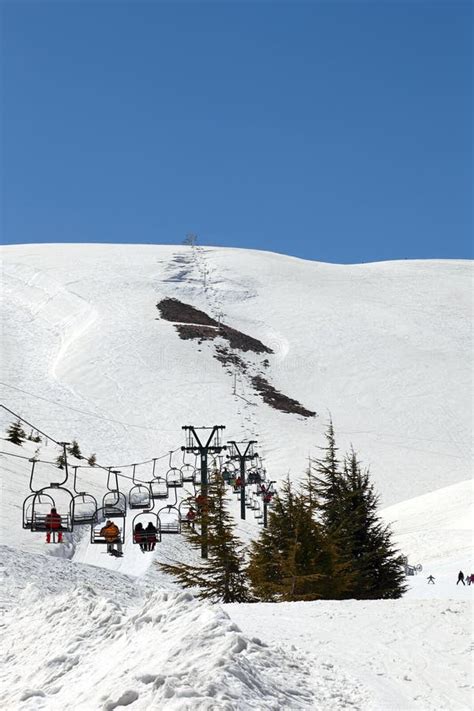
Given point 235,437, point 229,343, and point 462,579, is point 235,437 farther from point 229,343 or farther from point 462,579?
point 462,579

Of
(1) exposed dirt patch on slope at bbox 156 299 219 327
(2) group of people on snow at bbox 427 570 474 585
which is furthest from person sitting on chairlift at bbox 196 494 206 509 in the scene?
(1) exposed dirt patch on slope at bbox 156 299 219 327

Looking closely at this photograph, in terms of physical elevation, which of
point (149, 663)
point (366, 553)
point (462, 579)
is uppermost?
point (366, 553)

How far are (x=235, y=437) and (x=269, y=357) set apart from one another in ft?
83.6

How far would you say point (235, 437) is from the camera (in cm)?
7062

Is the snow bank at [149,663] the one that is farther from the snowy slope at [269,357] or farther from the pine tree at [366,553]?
the snowy slope at [269,357]

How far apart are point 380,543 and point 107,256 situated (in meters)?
112

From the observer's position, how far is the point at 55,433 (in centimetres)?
6694

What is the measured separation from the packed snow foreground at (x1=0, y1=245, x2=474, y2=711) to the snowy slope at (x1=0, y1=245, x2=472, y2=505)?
29 cm

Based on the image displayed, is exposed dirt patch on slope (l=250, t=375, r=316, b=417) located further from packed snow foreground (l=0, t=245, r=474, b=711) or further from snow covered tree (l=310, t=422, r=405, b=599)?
snow covered tree (l=310, t=422, r=405, b=599)

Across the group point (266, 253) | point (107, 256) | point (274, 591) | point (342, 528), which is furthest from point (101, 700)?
point (266, 253)

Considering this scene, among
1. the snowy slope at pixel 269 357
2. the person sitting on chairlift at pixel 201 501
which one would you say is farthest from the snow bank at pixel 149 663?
the snowy slope at pixel 269 357

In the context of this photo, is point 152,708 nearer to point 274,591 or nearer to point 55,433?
point 274,591

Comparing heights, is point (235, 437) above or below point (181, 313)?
below

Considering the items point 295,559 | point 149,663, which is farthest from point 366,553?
point 149,663
